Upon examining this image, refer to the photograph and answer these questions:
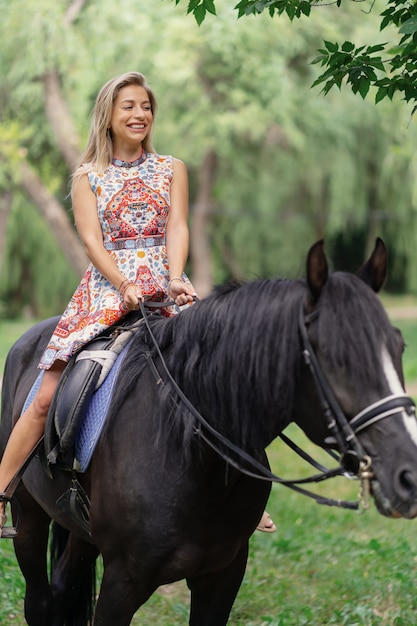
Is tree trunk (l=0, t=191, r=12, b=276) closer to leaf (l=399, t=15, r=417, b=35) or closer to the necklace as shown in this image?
the necklace

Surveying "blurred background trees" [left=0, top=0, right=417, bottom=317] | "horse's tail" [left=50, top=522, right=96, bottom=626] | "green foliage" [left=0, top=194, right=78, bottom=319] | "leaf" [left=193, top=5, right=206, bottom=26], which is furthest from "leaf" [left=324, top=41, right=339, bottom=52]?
"green foliage" [left=0, top=194, right=78, bottom=319]

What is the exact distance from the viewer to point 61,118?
15.0 meters

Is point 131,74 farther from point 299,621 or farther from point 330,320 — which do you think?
point 299,621

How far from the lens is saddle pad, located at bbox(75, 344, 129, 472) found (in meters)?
3.49

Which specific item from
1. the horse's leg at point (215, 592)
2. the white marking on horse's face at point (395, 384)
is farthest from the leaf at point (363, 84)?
the horse's leg at point (215, 592)

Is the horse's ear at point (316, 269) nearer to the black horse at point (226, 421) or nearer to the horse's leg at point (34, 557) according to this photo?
the black horse at point (226, 421)

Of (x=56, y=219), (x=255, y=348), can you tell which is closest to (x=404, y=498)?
(x=255, y=348)

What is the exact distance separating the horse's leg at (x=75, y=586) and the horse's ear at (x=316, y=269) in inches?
90.0

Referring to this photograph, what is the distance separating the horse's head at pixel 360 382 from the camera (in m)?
2.55

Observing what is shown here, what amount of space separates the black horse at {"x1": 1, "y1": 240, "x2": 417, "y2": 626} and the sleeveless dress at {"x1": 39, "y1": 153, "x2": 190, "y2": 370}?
25cm

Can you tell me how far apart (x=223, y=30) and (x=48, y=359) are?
13.7m

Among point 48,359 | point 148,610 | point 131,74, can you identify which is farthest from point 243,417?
point 148,610

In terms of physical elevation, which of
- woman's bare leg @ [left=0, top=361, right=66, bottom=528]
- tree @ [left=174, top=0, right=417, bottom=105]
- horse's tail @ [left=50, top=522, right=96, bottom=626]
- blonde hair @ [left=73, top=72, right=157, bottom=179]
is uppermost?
tree @ [left=174, top=0, right=417, bottom=105]

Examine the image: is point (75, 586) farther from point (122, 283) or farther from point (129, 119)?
point (129, 119)
